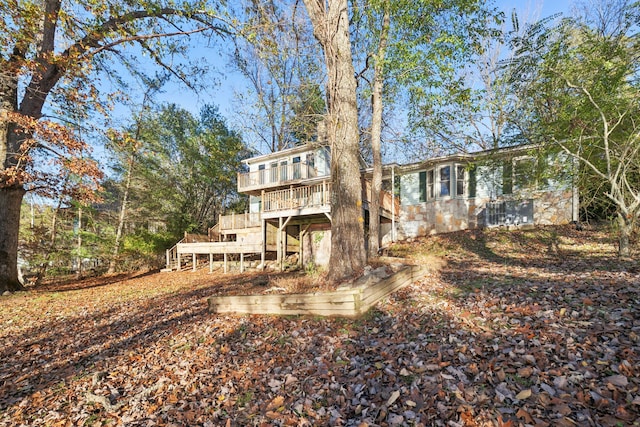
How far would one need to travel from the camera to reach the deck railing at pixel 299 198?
39.3 ft

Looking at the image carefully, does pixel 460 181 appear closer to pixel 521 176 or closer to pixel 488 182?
pixel 488 182

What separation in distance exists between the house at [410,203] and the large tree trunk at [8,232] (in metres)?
6.48

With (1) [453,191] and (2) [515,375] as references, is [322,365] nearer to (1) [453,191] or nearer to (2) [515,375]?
(2) [515,375]

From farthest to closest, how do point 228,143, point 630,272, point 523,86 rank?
point 228,143
point 523,86
point 630,272

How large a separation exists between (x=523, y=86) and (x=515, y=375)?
38.0ft

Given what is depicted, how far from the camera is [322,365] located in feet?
10.3

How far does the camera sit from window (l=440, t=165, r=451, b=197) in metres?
15.0

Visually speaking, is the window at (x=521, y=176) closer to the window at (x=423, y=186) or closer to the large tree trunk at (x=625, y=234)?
the window at (x=423, y=186)

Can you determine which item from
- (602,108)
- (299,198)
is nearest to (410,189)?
(299,198)

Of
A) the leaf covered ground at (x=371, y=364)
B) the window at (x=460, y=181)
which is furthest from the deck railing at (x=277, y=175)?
the leaf covered ground at (x=371, y=364)

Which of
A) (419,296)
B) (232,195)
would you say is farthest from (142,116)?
(419,296)

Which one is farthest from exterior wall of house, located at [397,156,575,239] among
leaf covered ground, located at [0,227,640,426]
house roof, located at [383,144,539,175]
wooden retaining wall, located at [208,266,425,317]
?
wooden retaining wall, located at [208,266,425,317]

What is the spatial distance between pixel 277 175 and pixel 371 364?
51.0 ft

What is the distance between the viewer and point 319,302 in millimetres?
4250
